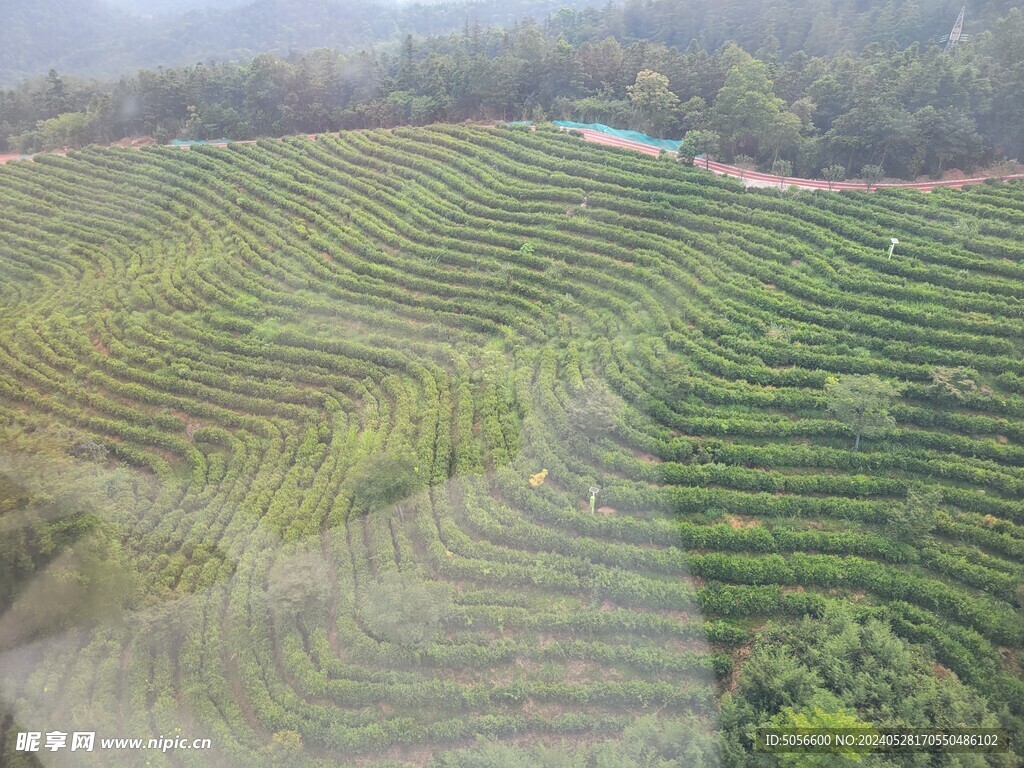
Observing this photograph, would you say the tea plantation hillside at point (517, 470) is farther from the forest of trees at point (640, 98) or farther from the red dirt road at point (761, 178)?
the forest of trees at point (640, 98)

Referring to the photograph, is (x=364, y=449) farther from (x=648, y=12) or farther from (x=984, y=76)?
(x=648, y=12)

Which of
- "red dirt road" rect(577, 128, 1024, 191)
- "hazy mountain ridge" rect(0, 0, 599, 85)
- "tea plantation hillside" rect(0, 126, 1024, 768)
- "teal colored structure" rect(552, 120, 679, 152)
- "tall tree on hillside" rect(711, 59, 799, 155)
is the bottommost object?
"tea plantation hillside" rect(0, 126, 1024, 768)

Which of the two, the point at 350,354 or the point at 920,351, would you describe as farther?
the point at 350,354

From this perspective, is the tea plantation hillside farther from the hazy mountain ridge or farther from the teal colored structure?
the hazy mountain ridge

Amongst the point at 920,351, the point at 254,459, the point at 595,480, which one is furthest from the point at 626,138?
the point at 254,459

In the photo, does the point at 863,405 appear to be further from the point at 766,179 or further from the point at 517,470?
the point at 766,179

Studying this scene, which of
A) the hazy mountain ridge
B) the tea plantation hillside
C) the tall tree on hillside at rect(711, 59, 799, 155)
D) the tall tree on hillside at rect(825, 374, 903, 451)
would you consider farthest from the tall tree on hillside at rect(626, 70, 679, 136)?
the hazy mountain ridge
